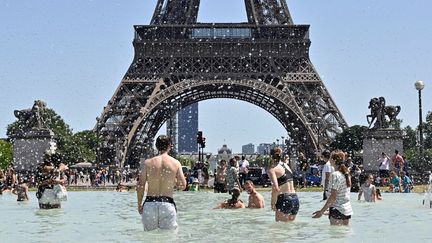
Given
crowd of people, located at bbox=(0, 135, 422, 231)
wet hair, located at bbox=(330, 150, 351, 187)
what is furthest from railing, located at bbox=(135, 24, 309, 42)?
wet hair, located at bbox=(330, 150, 351, 187)

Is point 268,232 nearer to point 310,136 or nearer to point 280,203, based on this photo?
point 280,203

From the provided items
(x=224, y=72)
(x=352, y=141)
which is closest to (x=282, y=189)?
(x=224, y=72)

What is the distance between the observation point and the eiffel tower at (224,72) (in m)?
71.2

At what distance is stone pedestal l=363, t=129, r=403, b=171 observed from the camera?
46.6 m

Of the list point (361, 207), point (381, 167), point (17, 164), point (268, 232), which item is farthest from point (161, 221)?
point (17, 164)

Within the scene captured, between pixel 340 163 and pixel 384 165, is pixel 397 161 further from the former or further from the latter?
pixel 340 163

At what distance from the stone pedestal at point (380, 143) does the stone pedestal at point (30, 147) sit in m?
20.2

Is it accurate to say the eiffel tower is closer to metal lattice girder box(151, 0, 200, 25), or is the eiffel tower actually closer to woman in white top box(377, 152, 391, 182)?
metal lattice girder box(151, 0, 200, 25)

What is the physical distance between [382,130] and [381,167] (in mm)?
8842

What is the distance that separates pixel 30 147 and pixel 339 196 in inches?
1500

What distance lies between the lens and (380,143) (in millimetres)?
46719

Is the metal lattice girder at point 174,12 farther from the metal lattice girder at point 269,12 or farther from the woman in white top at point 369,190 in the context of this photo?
the woman in white top at point 369,190

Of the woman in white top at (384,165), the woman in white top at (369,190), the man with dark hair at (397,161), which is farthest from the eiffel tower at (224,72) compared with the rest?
the woman in white top at (369,190)

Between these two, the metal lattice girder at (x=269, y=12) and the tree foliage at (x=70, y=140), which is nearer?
the metal lattice girder at (x=269, y=12)
